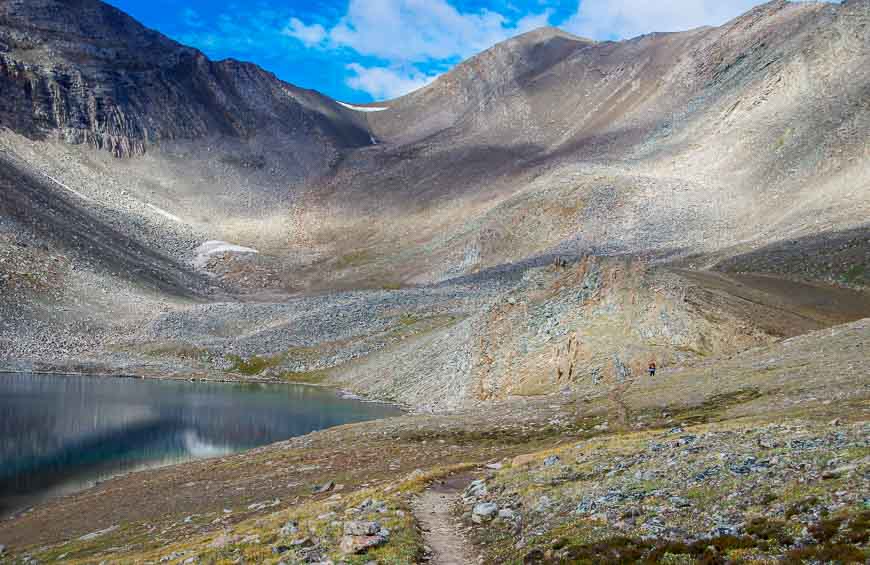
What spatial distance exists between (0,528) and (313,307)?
68.0m

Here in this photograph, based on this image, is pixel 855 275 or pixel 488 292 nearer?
pixel 855 275

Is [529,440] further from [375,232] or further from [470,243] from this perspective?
[375,232]

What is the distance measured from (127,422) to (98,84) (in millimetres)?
139531

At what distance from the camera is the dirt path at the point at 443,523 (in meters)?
16.8

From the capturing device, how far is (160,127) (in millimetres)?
175125

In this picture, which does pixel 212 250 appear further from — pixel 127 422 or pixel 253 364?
pixel 127 422

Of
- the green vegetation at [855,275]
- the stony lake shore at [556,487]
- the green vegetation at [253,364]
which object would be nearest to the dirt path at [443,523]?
the stony lake shore at [556,487]

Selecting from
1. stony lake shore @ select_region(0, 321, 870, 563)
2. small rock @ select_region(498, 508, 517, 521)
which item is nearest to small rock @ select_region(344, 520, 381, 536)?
stony lake shore @ select_region(0, 321, 870, 563)

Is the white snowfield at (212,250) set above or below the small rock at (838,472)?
above

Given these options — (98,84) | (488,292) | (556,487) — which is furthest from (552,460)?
(98,84)

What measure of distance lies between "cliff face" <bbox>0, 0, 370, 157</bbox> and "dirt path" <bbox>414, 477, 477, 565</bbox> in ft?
488

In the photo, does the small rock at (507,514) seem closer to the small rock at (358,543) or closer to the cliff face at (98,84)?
the small rock at (358,543)

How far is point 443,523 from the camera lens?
64.1 ft

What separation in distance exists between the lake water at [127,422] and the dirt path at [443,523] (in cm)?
2235
